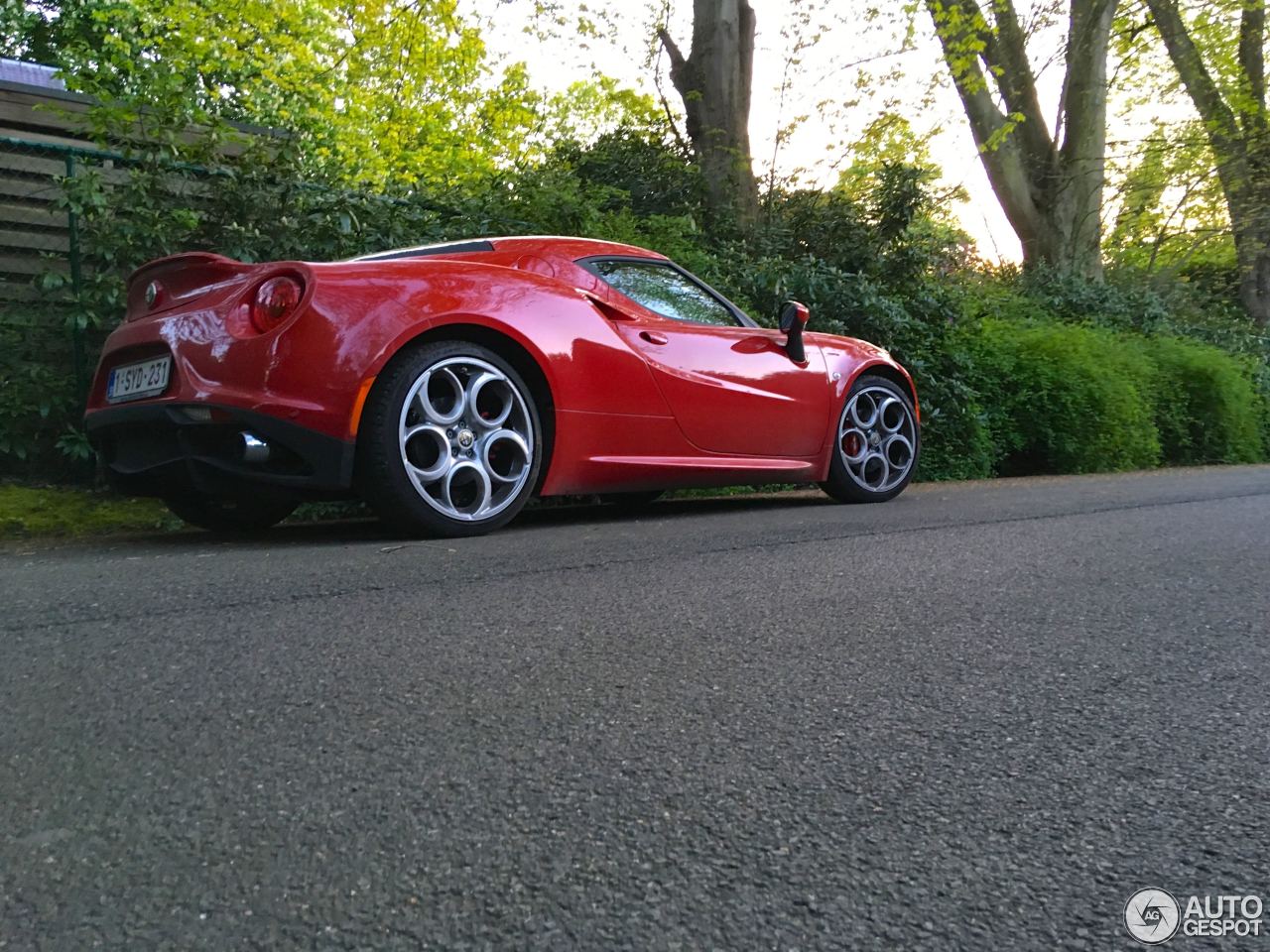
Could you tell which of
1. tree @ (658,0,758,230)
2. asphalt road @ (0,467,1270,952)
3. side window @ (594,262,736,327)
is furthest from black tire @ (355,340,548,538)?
tree @ (658,0,758,230)

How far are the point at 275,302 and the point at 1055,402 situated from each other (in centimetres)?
836

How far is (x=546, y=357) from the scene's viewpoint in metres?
4.94

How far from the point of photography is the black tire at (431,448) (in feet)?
14.4

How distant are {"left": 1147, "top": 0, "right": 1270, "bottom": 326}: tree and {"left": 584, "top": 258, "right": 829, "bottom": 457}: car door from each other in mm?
16864

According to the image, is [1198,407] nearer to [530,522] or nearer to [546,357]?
[530,522]

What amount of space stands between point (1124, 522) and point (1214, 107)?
60.3 feet

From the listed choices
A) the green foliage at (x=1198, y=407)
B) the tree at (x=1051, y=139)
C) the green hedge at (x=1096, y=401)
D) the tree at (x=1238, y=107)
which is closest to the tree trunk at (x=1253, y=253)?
the tree at (x=1238, y=107)

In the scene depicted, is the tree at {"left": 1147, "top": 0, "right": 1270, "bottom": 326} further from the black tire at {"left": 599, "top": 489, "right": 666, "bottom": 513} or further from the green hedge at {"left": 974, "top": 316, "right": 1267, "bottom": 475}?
the black tire at {"left": 599, "top": 489, "right": 666, "bottom": 513}

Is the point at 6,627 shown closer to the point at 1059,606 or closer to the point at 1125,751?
the point at 1125,751

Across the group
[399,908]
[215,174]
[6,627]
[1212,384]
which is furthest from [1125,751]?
[1212,384]

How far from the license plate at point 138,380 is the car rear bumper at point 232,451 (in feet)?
0.26

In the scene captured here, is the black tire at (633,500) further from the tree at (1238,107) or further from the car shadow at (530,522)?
the tree at (1238,107)

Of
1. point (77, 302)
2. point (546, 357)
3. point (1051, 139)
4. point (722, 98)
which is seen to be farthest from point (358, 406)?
point (1051, 139)

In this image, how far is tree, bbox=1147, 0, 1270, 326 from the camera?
19.6m
